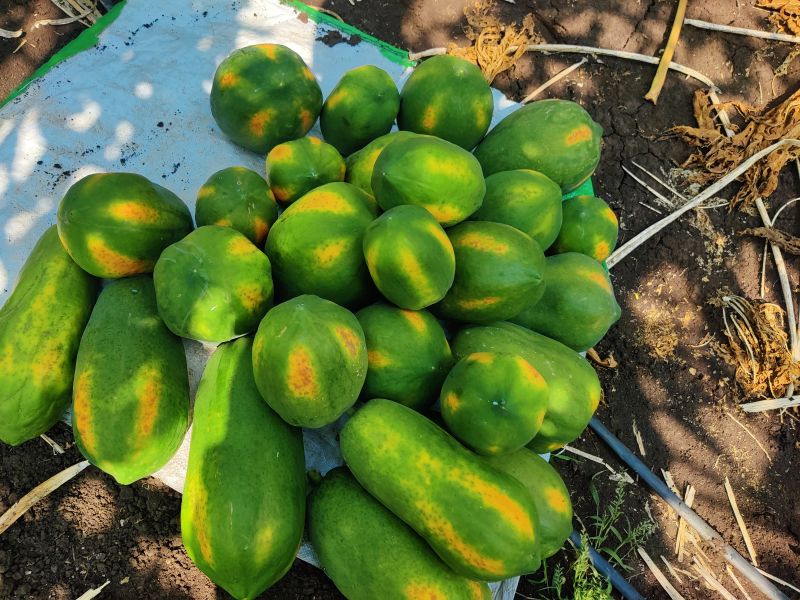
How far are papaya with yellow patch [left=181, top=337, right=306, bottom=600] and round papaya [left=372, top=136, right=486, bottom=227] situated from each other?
2.56 feet

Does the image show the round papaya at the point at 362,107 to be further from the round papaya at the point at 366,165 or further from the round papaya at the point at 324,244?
the round papaya at the point at 324,244

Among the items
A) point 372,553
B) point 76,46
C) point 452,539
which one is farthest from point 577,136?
point 76,46

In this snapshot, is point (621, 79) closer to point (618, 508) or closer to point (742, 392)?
point (742, 392)

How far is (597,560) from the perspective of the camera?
2.74 m

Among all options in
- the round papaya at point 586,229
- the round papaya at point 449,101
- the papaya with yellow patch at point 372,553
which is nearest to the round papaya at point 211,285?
the papaya with yellow patch at point 372,553

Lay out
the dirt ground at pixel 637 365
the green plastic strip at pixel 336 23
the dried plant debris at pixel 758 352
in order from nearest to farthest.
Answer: the dirt ground at pixel 637 365
the green plastic strip at pixel 336 23
the dried plant debris at pixel 758 352

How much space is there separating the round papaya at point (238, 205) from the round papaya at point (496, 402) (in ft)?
3.18

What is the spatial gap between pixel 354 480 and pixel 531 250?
1.01 meters

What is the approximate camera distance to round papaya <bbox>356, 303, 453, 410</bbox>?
180cm

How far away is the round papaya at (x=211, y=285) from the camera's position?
5.57 feet

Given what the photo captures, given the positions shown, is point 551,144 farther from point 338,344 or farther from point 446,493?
point 446,493

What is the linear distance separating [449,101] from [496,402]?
1.35 meters

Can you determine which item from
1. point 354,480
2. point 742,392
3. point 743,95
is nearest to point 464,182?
point 354,480

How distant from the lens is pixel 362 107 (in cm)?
231
